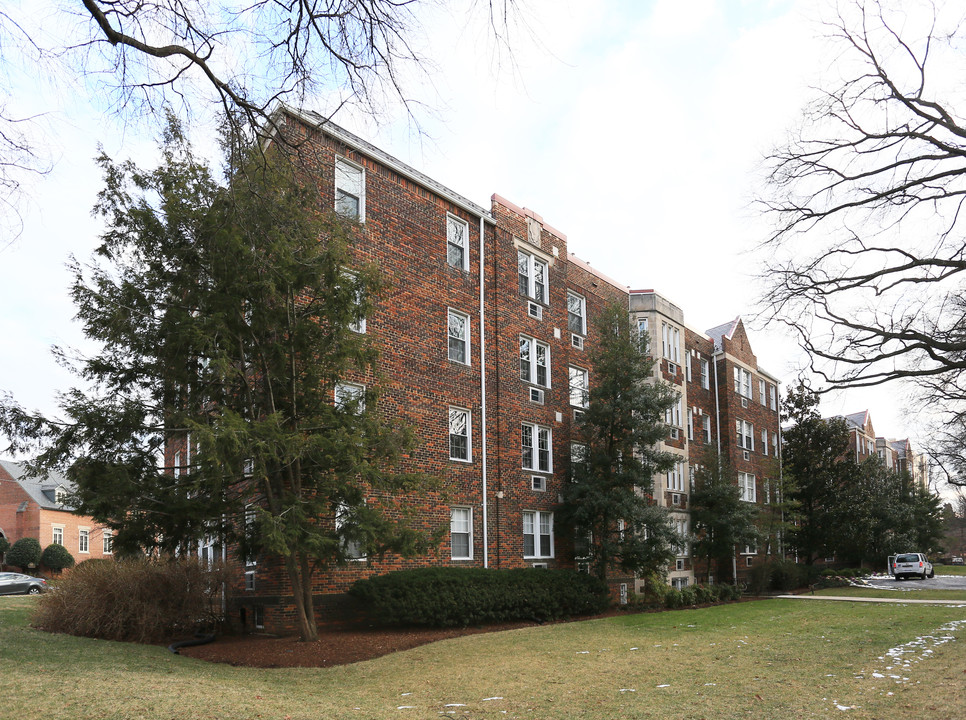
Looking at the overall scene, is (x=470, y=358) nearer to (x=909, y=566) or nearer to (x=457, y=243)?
(x=457, y=243)

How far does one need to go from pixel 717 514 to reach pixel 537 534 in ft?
37.3

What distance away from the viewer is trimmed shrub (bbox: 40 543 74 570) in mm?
45281

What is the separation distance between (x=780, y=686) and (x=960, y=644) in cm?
545

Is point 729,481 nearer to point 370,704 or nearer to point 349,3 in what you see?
point 370,704

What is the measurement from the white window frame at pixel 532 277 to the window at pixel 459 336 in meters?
3.08

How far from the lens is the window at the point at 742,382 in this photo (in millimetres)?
41375

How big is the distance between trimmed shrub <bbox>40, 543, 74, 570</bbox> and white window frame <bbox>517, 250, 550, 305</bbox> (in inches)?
1362

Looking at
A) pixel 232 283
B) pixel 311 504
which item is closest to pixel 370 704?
pixel 311 504

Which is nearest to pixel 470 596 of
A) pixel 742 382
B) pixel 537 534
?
pixel 537 534

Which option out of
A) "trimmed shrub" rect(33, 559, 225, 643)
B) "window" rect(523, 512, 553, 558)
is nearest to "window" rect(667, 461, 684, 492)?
"window" rect(523, 512, 553, 558)

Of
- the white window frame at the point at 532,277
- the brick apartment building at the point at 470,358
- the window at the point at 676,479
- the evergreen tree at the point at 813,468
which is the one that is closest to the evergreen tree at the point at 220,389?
the brick apartment building at the point at 470,358

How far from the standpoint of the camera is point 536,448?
958 inches

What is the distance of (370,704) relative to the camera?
364 inches

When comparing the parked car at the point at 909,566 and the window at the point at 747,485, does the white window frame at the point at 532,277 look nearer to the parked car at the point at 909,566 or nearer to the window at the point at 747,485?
the window at the point at 747,485
